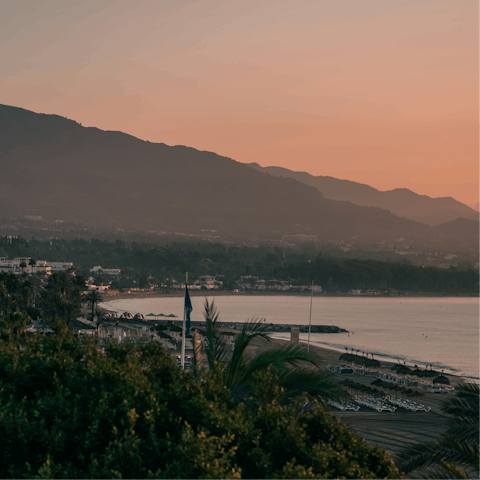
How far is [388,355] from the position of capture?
71062 mm

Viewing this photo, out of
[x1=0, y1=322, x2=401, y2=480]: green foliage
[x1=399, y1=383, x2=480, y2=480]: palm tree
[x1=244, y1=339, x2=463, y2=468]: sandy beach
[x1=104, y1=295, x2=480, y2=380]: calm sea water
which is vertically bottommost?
[x1=104, y1=295, x2=480, y2=380]: calm sea water

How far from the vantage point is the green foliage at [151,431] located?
5762 mm

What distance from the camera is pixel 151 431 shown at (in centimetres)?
608

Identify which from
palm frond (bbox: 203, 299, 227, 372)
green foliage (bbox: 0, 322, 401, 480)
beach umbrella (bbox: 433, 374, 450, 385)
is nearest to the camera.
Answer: green foliage (bbox: 0, 322, 401, 480)

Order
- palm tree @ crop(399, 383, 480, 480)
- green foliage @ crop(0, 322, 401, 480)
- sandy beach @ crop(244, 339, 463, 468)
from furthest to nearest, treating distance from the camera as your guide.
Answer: sandy beach @ crop(244, 339, 463, 468)
palm tree @ crop(399, 383, 480, 480)
green foliage @ crop(0, 322, 401, 480)

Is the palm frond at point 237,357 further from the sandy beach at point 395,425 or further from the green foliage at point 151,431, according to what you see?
the sandy beach at point 395,425

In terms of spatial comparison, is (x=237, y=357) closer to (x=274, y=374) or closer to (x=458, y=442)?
(x=274, y=374)

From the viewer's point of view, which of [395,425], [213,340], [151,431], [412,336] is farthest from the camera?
[412,336]

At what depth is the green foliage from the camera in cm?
576

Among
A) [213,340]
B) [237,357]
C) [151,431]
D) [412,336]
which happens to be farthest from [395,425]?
[412,336]

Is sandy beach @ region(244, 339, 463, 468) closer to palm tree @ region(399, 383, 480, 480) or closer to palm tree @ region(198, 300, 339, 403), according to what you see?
palm tree @ region(399, 383, 480, 480)

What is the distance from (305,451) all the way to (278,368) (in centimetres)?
296

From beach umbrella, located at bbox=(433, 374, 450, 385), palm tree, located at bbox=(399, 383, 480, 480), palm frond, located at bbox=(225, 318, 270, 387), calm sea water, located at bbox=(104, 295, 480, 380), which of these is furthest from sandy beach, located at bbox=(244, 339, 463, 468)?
calm sea water, located at bbox=(104, 295, 480, 380)

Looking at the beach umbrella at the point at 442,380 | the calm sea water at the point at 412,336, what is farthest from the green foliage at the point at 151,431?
the calm sea water at the point at 412,336
